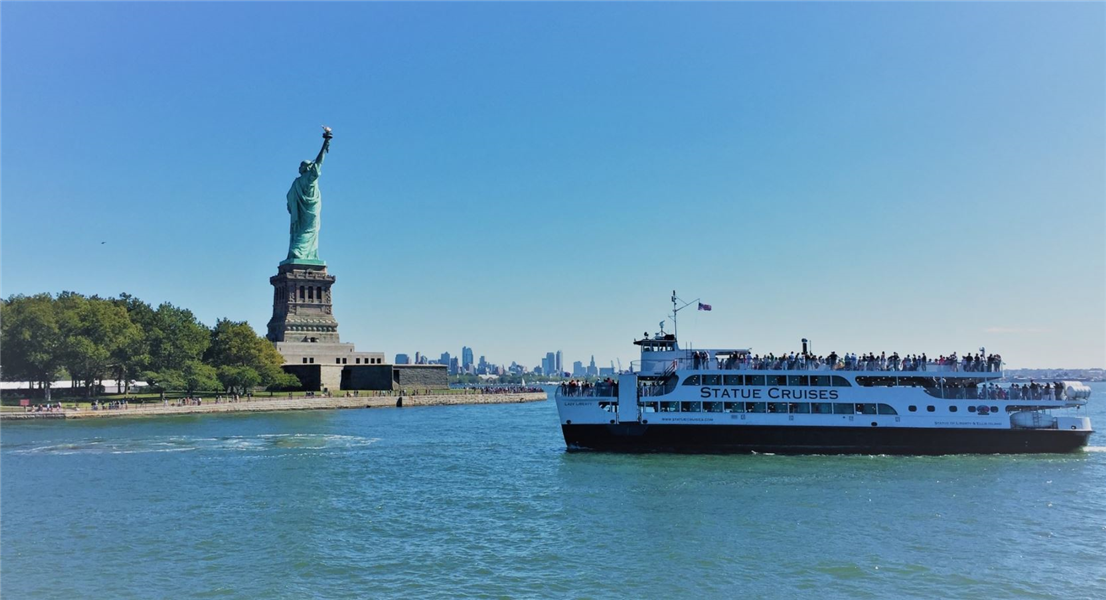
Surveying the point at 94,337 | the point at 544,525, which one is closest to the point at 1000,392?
the point at 544,525

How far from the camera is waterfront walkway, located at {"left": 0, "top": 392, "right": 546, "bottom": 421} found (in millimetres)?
74938

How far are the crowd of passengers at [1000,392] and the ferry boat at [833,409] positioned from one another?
57mm

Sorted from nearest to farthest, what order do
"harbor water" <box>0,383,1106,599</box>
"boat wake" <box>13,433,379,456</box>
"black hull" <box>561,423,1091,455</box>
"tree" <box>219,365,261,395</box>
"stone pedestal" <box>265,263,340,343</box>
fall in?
"harbor water" <box>0,383,1106,599</box> < "black hull" <box>561,423,1091,455</box> < "boat wake" <box>13,433,379,456</box> < "tree" <box>219,365,261,395</box> < "stone pedestal" <box>265,263,340,343</box>

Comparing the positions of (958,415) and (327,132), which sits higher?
(327,132)

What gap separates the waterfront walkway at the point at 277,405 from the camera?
7494cm

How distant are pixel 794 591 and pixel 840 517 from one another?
9.46 meters

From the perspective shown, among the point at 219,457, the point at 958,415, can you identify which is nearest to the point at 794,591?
the point at 958,415

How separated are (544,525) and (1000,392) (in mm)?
30750

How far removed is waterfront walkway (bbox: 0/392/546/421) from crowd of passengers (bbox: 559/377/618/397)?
5007 centimetres

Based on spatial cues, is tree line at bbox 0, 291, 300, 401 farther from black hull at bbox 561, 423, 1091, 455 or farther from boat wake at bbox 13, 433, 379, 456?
black hull at bbox 561, 423, 1091, 455

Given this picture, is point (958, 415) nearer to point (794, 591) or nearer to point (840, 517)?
point (840, 517)

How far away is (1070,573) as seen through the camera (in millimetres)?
24406

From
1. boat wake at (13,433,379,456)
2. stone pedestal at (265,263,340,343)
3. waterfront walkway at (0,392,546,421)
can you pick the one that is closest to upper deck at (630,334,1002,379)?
boat wake at (13,433,379,456)

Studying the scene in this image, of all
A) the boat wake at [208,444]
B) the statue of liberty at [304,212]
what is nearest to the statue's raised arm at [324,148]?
the statue of liberty at [304,212]
